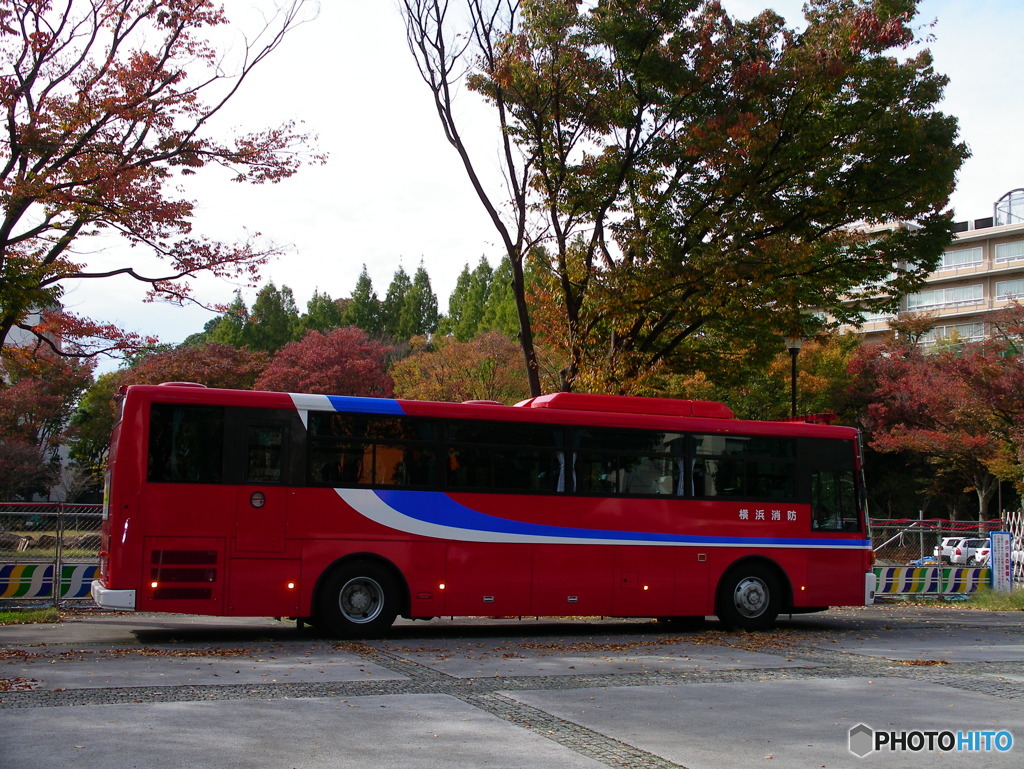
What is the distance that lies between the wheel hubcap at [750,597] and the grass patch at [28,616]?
33.2ft

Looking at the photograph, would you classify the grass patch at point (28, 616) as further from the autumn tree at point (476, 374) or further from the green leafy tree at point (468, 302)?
the green leafy tree at point (468, 302)

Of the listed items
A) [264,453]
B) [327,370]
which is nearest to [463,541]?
[264,453]

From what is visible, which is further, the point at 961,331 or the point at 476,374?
the point at 961,331

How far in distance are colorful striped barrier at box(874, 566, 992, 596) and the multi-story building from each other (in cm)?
4157

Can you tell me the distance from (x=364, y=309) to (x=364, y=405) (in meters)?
67.5

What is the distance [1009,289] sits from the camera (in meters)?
62.7

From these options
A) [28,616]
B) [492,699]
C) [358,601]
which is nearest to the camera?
[492,699]

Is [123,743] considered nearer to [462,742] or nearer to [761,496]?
[462,742]

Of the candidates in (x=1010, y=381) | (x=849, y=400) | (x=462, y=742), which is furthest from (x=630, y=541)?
(x=849, y=400)

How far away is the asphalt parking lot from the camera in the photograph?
21.7 ft

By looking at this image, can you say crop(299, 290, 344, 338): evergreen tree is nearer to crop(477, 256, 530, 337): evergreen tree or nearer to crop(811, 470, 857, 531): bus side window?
crop(477, 256, 530, 337): evergreen tree

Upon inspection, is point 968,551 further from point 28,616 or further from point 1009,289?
point 1009,289

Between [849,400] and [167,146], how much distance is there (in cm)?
3818

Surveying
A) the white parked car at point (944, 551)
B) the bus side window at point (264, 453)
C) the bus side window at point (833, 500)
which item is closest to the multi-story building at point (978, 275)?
the white parked car at point (944, 551)
